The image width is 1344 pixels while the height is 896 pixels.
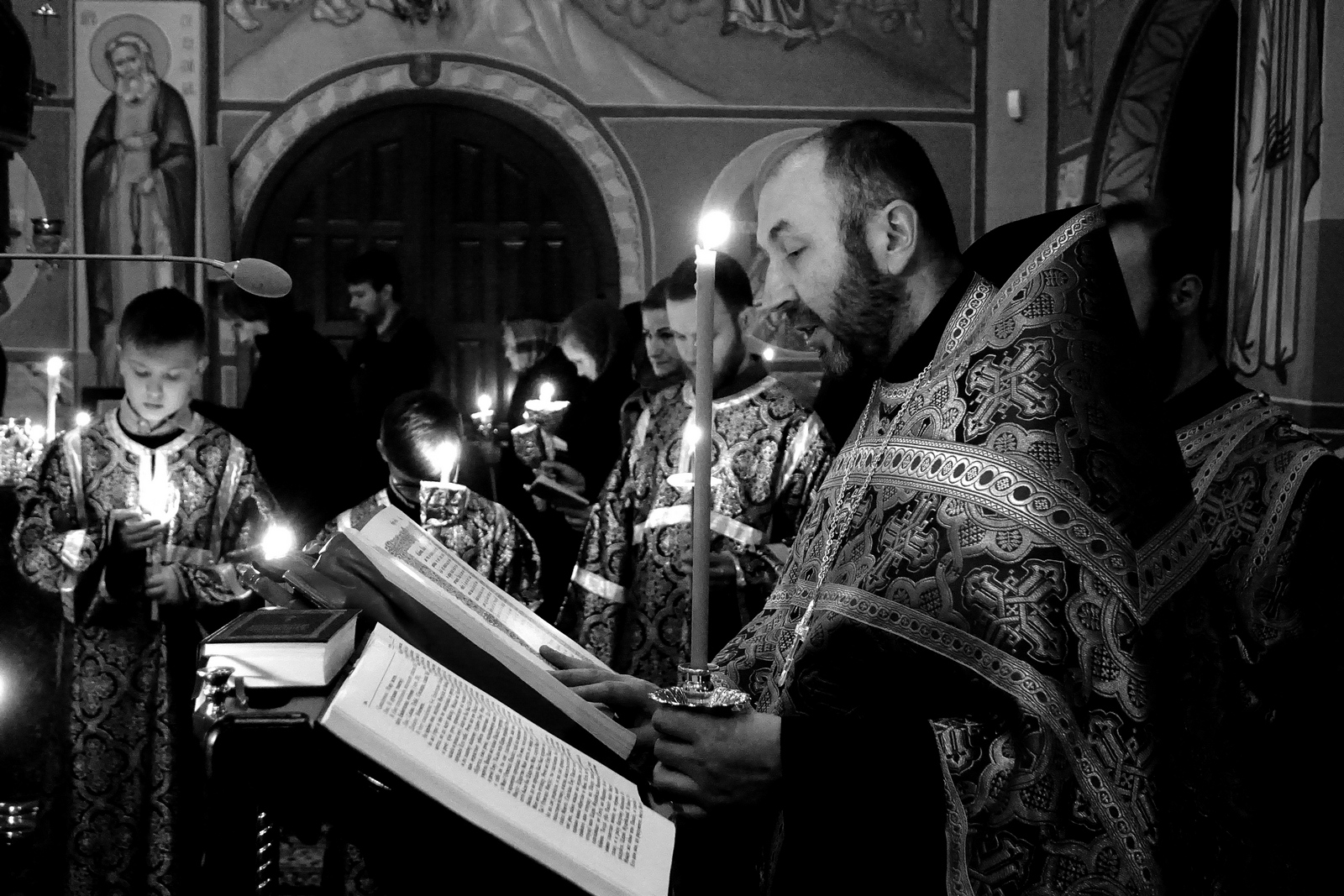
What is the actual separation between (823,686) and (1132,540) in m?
0.35

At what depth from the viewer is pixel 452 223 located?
871 cm

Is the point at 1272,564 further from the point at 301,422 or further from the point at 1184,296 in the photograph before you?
the point at 301,422

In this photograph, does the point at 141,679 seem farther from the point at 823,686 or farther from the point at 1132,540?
the point at 1132,540

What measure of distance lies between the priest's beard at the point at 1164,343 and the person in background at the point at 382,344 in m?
4.31

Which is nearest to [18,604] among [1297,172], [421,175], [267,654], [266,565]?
[266,565]

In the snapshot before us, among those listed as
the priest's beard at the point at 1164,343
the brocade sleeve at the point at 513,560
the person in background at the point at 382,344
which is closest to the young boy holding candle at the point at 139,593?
the brocade sleeve at the point at 513,560

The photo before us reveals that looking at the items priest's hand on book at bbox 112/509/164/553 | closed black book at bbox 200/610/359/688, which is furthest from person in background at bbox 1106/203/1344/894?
priest's hand on book at bbox 112/509/164/553

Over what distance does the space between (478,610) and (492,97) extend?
24.0 ft

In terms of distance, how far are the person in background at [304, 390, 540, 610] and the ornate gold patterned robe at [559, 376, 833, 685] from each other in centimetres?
20

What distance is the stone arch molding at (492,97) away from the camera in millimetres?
8297

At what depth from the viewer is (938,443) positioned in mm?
1385

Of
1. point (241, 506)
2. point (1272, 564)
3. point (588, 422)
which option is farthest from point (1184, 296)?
point (588, 422)

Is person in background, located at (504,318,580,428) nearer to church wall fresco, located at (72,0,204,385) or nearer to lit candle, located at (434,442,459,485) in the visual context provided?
lit candle, located at (434,442,459,485)

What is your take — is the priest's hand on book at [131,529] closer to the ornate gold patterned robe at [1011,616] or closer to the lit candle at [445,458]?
the lit candle at [445,458]
